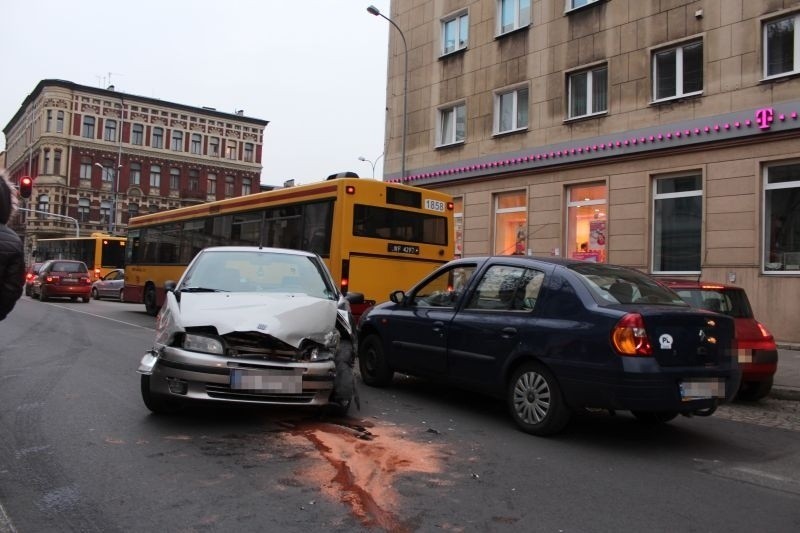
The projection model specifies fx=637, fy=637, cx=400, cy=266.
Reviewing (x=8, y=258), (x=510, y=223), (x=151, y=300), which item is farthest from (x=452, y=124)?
(x=8, y=258)

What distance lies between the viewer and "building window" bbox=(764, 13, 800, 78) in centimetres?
1327

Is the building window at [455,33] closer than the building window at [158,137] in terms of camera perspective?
Yes

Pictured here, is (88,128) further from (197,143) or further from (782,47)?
(782,47)

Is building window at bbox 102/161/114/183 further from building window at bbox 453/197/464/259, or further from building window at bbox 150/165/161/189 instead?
building window at bbox 453/197/464/259

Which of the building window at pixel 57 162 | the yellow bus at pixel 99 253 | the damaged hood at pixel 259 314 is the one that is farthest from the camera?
the building window at pixel 57 162

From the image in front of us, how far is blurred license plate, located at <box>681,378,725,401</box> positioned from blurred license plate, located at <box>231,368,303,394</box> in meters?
3.15

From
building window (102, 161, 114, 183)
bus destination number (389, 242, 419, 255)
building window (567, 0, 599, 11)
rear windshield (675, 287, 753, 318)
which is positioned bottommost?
rear windshield (675, 287, 753, 318)

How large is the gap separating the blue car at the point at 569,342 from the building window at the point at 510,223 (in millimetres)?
11994

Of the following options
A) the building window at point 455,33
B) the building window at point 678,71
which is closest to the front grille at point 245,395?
the building window at point 678,71

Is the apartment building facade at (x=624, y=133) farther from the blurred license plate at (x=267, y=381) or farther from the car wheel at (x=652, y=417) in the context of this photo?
the blurred license plate at (x=267, y=381)

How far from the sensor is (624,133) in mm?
16000

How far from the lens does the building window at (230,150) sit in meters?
67.6

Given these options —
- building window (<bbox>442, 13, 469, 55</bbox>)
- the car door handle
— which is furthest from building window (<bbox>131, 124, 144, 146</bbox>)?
the car door handle

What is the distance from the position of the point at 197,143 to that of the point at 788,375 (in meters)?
64.1
